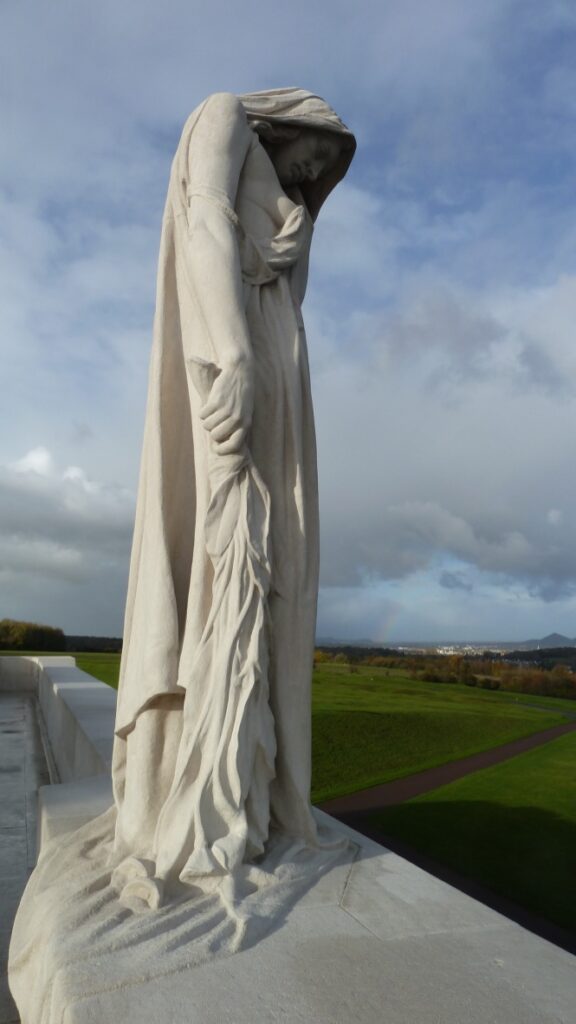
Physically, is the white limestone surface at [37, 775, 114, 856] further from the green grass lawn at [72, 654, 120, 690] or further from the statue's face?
the green grass lawn at [72, 654, 120, 690]

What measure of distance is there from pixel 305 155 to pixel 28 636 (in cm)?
2177

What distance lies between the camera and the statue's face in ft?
11.0

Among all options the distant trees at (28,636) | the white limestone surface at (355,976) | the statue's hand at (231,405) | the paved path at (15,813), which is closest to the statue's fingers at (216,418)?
the statue's hand at (231,405)

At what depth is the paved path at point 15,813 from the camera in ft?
11.2

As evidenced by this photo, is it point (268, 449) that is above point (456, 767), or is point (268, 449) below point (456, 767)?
above

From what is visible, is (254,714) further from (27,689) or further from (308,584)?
(27,689)

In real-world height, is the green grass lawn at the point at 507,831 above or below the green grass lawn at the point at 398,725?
below

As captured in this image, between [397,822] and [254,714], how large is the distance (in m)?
4.34

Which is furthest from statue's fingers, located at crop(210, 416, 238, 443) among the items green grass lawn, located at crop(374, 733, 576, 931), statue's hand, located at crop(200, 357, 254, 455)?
green grass lawn, located at crop(374, 733, 576, 931)

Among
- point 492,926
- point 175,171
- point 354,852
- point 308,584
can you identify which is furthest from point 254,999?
point 175,171

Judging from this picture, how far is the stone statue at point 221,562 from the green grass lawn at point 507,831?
122 inches

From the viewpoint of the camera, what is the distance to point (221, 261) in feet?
9.47

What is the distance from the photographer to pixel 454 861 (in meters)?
5.55

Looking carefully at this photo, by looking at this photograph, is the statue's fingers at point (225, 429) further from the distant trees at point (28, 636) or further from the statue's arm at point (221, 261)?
the distant trees at point (28, 636)
